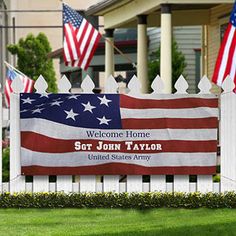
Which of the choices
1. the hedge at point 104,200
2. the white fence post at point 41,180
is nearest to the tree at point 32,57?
the white fence post at point 41,180

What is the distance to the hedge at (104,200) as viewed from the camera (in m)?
11.6

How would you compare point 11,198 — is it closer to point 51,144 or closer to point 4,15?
point 51,144

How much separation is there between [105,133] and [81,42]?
41.0 feet

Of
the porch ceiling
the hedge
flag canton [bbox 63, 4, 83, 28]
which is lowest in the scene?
the hedge

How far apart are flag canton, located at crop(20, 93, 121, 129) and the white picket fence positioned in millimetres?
125

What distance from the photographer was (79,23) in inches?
947

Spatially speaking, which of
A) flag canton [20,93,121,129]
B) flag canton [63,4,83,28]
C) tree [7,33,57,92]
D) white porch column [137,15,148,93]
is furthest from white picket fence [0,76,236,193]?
tree [7,33,57,92]

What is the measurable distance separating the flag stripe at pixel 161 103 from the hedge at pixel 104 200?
1.12 metres

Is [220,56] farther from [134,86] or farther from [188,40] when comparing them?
[188,40]

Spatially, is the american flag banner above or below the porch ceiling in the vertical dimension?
below

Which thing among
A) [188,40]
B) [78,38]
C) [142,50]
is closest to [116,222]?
[78,38]

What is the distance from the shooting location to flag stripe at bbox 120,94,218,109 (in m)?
11.9

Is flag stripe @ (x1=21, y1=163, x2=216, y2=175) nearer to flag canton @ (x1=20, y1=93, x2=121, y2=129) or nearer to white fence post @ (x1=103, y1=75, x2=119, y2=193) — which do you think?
white fence post @ (x1=103, y1=75, x2=119, y2=193)

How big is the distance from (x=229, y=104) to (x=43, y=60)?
4322cm
